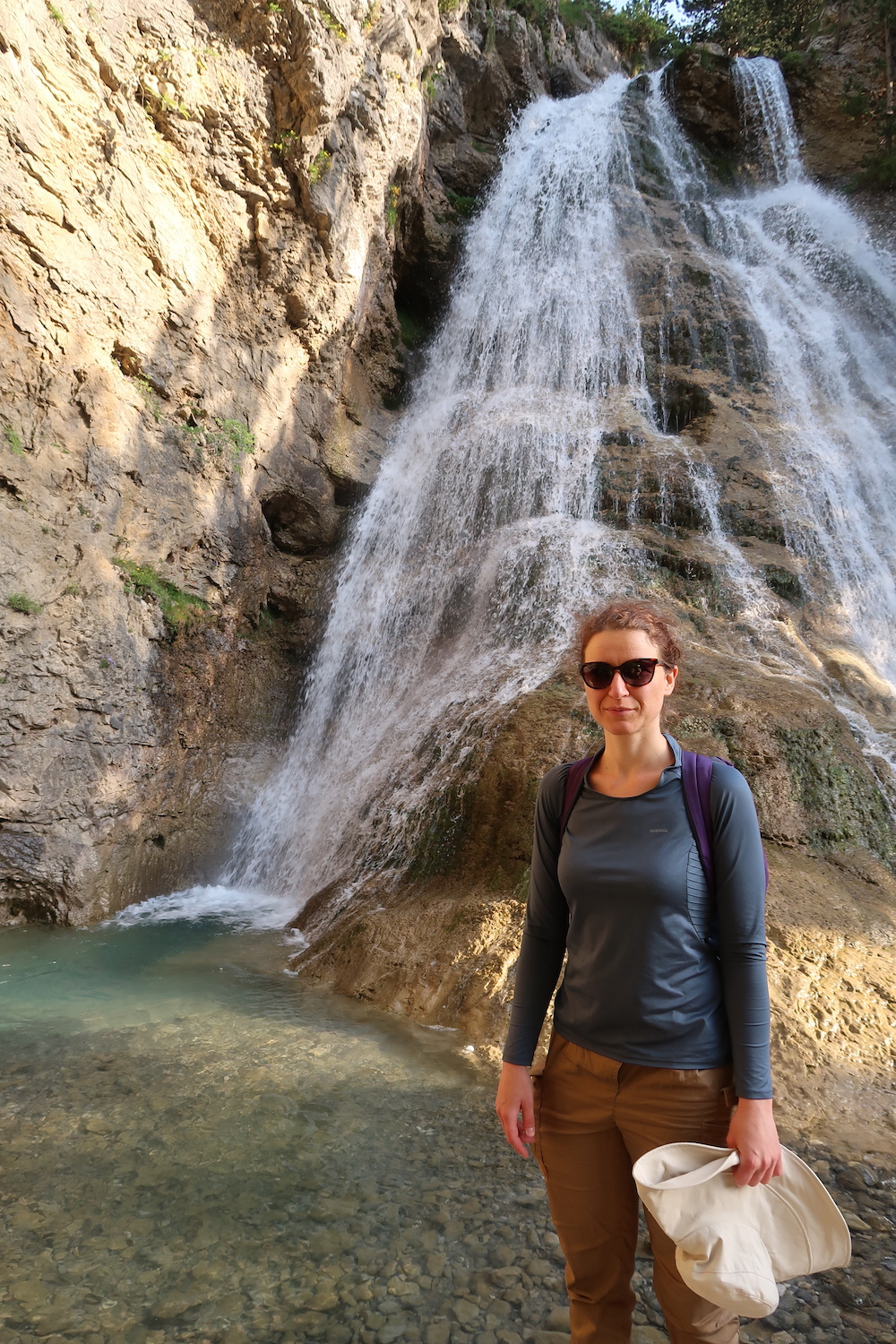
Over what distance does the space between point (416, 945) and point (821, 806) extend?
2761 millimetres

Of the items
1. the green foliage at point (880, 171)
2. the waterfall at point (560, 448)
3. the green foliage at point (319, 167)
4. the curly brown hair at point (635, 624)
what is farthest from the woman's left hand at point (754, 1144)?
the green foliage at point (880, 171)

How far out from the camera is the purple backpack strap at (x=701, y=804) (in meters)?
1.50

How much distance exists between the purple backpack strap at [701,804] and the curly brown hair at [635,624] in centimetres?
26

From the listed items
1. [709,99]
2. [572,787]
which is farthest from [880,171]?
[572,787]

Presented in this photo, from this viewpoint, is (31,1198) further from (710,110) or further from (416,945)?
(710,110)

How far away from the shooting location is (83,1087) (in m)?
3.24

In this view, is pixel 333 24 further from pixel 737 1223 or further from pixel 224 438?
pixel 737 1223

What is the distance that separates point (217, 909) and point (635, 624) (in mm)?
6429

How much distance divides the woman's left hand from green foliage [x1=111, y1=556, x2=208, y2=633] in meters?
7.68

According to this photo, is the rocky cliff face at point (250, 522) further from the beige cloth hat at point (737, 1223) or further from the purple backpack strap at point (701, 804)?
the purple backpack strap at point (701, 804)

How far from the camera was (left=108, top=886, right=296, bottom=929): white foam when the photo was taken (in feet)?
21.7

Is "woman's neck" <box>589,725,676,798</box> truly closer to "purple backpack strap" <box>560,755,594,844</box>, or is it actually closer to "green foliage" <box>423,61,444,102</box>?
"purple backpack strap" <box>560,755,594,844</box>

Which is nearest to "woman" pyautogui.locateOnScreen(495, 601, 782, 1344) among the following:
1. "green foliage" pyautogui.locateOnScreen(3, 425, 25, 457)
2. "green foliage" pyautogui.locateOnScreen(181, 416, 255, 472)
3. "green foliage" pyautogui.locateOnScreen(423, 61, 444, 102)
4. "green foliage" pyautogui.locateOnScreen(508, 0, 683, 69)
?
"green foliage" pyautogui.locateOnScreen(3, 425, 25, 457)

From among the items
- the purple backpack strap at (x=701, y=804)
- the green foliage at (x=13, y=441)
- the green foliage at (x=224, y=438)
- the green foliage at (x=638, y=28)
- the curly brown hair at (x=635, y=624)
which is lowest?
the purple backpack strap at (x=701, y=804)
